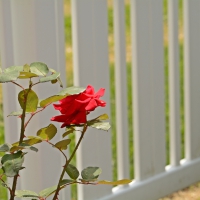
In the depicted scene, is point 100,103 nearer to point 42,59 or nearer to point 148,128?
point 42,59

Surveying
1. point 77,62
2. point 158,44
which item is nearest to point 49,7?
point 77,62

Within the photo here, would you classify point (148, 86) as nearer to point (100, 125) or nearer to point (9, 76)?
point (100, 125)

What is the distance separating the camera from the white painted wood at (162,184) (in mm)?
3250

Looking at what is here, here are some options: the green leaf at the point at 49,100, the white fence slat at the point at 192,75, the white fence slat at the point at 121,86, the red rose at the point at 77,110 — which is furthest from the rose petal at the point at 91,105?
the white fence slat at the point at 192,75

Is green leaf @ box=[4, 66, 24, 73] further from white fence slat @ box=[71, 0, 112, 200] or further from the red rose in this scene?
white fence slat @ box=[71, 0, 112, 200]

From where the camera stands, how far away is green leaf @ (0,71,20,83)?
150 cm

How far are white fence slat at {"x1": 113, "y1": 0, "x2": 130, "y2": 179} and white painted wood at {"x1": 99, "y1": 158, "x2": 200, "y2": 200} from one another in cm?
10

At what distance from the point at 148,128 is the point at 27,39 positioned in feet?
3.28

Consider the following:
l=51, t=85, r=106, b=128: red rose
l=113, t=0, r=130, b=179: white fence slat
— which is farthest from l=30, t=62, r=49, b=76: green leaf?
l=113, t=0, r=130, b=179: white fence slat

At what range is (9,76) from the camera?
1.51 m

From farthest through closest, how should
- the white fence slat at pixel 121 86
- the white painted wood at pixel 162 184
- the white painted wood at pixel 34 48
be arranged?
the white painted wood at pixel 162 184
the white fence slat at pixel 121 86
the white painted wood at pixel 34 48

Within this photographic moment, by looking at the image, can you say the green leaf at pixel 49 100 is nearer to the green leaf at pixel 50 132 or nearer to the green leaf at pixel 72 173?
the green leaf at pixel 50 132

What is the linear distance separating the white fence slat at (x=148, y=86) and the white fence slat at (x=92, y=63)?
0.26 metres

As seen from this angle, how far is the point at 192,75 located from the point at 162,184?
25.9 inches
